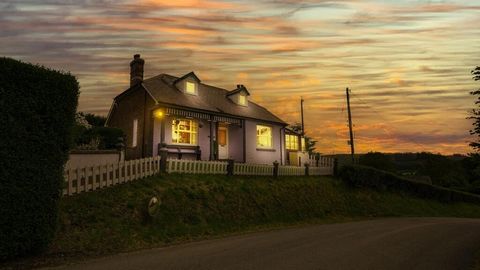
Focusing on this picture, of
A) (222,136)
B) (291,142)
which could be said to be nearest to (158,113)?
(222,136)

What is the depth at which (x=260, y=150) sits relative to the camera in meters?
30.4

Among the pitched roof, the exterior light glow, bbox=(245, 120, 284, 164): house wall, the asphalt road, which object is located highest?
the pitched roof

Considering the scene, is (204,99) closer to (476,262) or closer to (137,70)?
(137,70)

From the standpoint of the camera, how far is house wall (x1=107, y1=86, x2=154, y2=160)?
951 inches

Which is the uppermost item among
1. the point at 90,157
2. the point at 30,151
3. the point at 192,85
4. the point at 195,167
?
the point at 192,85

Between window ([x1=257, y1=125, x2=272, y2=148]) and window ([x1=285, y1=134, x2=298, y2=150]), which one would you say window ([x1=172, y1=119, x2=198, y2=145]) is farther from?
window ([x1=285, y1=134, x2=298, y2=150])

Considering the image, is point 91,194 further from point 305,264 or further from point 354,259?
point 354,259

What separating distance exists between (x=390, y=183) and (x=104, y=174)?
26.3 meters

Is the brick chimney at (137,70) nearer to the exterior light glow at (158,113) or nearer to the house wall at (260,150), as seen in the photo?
the exterior light glow at (158,113)

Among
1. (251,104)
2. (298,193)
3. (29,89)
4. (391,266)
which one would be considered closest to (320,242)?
(391,266)

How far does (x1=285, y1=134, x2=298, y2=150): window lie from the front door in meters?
9.92

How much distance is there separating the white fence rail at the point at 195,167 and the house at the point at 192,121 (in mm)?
2248

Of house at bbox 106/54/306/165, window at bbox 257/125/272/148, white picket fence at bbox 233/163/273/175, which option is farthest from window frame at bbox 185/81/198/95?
white picket fence at bbox 233/163/273/175

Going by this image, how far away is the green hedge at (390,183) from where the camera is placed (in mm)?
29484
